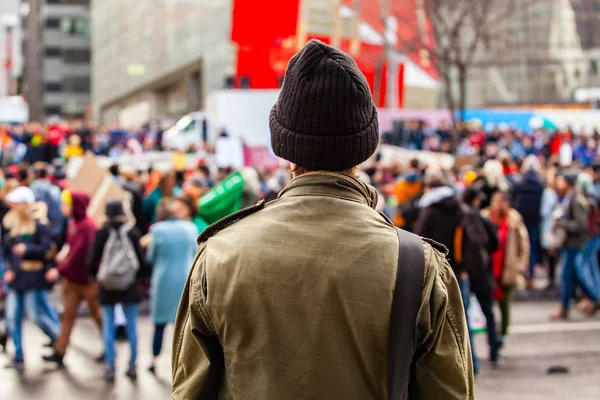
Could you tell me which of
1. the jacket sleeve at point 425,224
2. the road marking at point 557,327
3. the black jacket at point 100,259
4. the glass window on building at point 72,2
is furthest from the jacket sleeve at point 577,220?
the glass window on building at point 72,2

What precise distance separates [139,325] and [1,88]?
61.6 m

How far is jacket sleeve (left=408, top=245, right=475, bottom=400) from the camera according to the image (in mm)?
2316

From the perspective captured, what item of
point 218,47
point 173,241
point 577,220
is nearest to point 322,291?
point 173,241

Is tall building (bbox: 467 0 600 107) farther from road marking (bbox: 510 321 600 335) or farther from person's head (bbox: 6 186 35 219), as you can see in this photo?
person's head (bbox: 6 186 35 219)

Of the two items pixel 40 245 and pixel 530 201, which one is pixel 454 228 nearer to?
pixel 40 245

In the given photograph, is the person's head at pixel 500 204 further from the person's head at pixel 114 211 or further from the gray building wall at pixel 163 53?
the gray building wall at pixel 163 53

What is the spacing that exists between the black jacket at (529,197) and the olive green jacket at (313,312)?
11946mm

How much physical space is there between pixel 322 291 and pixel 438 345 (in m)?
0.32

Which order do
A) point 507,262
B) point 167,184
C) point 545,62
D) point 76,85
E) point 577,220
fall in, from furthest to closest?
point 76,85 < point 545,62 < point 167,184 < point 577,220 < point 507,262

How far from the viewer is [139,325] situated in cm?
1162

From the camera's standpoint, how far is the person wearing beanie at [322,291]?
2.29 meters

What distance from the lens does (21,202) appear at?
9258mm

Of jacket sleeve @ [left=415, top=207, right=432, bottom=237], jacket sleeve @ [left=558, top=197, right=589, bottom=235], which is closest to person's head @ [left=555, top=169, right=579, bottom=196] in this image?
jacket sleeve @ [left=558, top=197, right=589, bottom=235]

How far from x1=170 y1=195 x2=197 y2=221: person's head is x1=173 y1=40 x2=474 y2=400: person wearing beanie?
6454 mm
